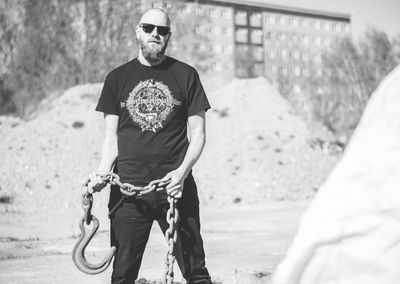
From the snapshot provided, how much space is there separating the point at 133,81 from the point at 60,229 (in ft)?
29.9

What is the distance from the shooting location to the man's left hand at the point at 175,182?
9.21ft

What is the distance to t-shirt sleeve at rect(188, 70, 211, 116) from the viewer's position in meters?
3.01

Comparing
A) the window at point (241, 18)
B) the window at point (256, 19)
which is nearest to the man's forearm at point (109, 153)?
the window at point (241, 18)

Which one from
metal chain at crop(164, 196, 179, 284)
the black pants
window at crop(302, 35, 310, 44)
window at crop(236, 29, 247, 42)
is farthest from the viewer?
window at crop(302, 35, 310, 44)

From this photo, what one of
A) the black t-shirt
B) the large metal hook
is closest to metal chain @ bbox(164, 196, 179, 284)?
the black t-shirt

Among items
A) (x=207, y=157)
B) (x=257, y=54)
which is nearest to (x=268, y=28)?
(x=257, y=54)

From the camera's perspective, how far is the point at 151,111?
117 inches

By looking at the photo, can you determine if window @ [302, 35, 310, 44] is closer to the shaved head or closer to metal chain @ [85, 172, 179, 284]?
the shaved head

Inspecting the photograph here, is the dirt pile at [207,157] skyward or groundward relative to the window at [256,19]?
groundward

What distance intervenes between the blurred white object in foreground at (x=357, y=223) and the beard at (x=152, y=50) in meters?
2.37

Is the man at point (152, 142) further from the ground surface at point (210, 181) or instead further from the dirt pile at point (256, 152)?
the dirt pile at point (256, 152)

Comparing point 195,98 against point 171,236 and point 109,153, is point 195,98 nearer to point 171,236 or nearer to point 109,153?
point 109,153

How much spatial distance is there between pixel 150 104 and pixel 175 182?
46 centimetres

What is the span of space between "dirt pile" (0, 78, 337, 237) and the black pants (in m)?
9.62
